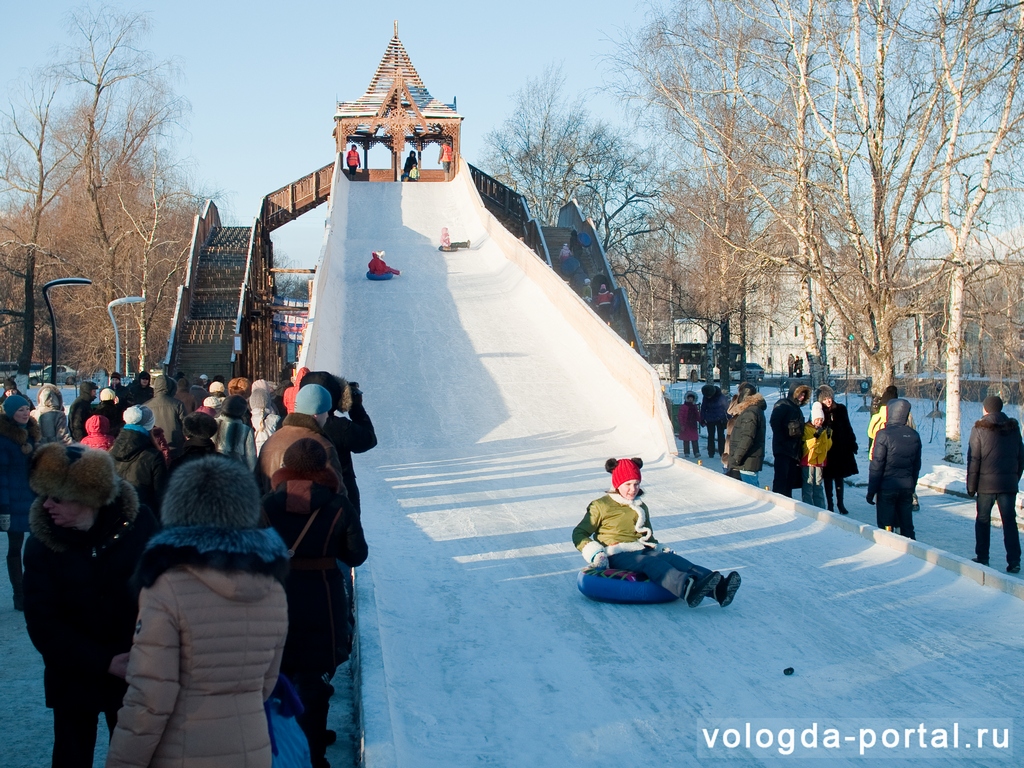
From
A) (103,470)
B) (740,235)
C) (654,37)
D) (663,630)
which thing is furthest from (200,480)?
(740,235)

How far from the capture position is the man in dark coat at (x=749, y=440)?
11.1 metres

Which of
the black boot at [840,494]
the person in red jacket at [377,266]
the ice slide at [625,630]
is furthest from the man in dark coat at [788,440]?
the person in red jacket at [377,266]

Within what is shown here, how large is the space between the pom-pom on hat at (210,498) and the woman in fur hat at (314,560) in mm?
1059

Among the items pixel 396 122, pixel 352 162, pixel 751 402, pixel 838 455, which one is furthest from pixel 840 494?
pixel 396 122

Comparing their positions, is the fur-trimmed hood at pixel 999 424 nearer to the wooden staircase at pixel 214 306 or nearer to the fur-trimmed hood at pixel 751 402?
the fur-trimmed hood at pixel 751 402

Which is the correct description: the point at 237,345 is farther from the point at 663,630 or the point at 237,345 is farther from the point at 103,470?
the point at 103,470

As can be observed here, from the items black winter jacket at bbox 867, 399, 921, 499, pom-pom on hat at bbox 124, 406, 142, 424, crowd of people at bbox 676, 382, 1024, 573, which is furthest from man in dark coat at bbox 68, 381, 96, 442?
black winter jacket at bbox 867, 399, 921, 499

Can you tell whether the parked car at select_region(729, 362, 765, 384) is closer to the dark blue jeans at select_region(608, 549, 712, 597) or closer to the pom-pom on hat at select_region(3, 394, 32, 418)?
the dark blue jeans at select_region(608, 549, 712, 597)

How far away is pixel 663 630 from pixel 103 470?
3675 millimetres

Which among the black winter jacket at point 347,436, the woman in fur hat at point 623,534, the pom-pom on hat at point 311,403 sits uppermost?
the pom-pom on hat at point 311,403

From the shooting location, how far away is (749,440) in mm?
11055

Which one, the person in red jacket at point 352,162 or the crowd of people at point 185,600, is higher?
the person in red jacket at point 352,162

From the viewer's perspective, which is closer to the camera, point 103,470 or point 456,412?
point 103,470

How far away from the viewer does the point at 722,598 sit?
6164 mm
